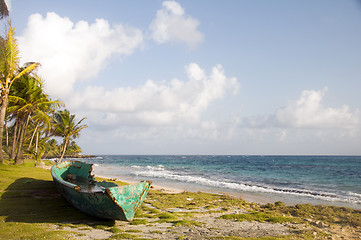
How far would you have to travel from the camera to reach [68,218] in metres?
8.73

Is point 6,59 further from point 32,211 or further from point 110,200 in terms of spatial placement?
point 110,200

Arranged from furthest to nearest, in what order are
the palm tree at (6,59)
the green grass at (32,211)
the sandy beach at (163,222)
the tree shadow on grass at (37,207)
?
the palm tree at (6,59) → the tree shadow on grass at (37,207) → the sandy beach at (163,222) → the green grass at (32,211)

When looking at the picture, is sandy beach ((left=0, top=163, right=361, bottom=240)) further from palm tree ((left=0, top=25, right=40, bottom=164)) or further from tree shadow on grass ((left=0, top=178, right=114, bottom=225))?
palm tree ((left=0, top=25, right=40, bottom=164))

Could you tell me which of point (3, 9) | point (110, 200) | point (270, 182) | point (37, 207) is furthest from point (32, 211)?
A: point (270, 182)

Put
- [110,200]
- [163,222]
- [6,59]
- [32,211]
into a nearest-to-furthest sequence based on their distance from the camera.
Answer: [110,200] < [163,222] < [32,211] < [6,59]

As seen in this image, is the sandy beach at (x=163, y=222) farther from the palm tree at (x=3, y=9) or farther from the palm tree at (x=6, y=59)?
the palm tree at (x=3, y=9)

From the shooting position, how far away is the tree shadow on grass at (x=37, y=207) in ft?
27.8

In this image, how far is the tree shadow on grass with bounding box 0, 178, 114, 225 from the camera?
27.8 feet

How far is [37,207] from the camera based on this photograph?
979 cm

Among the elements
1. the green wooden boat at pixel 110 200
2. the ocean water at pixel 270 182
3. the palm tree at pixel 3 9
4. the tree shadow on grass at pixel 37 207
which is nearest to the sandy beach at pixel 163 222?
the tree shadow on grass at pixel 37 207

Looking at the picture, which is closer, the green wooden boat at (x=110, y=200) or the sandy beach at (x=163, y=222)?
the sandy beach at (x=163, y=222)

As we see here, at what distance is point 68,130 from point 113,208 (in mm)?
23728

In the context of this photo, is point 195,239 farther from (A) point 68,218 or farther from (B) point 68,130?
(B) point 68,130

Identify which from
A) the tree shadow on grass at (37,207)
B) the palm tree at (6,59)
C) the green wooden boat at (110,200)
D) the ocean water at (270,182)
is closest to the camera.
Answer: the green wooden boat at (110,200)
